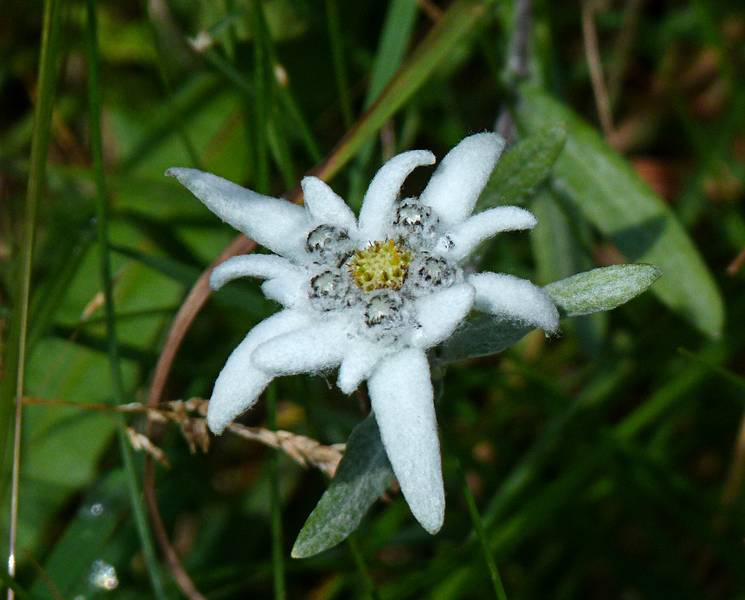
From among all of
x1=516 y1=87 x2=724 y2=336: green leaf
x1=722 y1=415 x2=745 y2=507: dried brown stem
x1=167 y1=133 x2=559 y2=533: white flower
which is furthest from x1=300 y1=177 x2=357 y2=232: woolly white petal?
x1=722 y1=415 x2=745 y2=507: dried brown stem

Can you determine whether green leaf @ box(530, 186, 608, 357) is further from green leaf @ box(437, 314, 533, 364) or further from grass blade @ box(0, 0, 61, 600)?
grass blade @ box(0, 0, 61, 600)

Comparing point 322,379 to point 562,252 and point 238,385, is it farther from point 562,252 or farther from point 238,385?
point 238,385

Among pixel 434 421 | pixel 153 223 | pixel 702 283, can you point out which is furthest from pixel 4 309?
pixel 702 283

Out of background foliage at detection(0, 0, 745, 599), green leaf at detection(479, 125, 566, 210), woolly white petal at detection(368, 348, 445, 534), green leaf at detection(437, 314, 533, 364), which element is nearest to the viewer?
woolly white petal at detection(368, 348, 445, 534)

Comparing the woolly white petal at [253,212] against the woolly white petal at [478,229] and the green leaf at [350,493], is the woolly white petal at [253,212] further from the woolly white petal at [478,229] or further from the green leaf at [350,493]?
the green leaf at [350,493]

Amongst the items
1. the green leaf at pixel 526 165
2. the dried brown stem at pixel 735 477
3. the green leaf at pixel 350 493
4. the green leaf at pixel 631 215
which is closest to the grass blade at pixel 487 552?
the green leaf at pixel 350 493

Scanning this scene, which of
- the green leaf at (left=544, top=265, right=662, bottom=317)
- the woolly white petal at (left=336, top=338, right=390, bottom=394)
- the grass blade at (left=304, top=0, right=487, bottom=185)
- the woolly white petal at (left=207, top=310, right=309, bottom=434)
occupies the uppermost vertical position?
the grass blade at (left=304, top=0, right=487, bottom=185)
